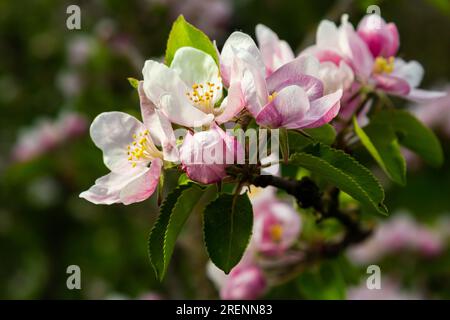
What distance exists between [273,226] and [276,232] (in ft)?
0.06

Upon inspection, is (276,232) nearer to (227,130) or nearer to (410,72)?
(410,72)

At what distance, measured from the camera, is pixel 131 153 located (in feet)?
3.38

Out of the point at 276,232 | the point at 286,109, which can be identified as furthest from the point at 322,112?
the point at 276,232

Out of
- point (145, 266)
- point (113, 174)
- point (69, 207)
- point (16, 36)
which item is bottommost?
point (113, 174)

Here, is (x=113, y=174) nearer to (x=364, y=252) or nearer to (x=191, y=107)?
(x=191, y=107)

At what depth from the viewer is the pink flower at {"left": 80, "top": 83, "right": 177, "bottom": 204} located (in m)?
0.96

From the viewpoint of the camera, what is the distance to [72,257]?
11.7 ft

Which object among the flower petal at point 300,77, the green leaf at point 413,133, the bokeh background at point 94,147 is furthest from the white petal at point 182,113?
the bokeh background at point 94,147

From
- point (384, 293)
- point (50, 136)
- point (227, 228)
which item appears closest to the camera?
point (227, 228)

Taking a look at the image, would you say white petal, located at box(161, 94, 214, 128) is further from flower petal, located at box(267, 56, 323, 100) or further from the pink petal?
the pink petal

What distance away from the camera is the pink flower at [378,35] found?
1.23 metres

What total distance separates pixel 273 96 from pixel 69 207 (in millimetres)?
3068

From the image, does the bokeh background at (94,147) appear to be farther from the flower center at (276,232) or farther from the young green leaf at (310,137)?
the young green leaf at (310,137)
